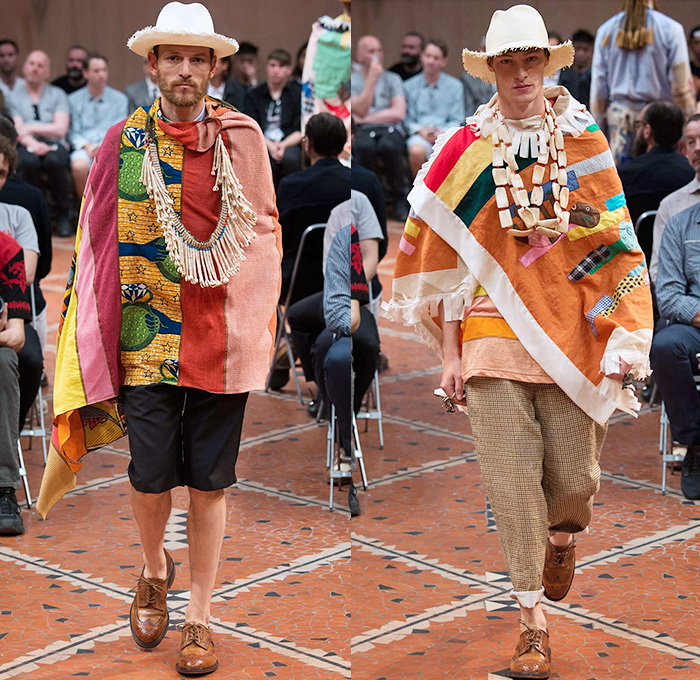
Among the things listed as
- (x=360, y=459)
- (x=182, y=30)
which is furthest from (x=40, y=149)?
(x=182, y=30)

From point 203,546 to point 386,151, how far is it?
623 cm

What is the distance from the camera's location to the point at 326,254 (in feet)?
15.6

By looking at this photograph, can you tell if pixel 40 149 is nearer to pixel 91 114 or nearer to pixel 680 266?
pixel 91 114

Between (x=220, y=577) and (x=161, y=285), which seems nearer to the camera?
(x=161, y=285)

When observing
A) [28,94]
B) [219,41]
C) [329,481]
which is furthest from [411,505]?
[28,94]

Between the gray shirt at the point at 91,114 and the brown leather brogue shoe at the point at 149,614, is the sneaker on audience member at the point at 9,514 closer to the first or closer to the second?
the brown leather brogue shoe at the point at 149,614

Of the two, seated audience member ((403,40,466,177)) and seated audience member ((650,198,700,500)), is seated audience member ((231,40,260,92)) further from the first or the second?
seated audience member ((650,198,700,500))

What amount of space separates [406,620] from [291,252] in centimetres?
205

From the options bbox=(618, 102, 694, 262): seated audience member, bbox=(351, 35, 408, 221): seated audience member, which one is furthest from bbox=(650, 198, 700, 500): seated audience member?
bbox=(351, 35, 408, 221): seated audience member

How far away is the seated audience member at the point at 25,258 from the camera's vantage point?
469 centimetres

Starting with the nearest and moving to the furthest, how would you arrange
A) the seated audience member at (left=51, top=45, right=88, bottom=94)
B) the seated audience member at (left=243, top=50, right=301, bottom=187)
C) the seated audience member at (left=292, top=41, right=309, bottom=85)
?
the seated audience member at (left=292, top=41, right=309, bottom=85), the seated audience member at (left=243, top=50, right=301, bottom=187), the seated audience member at (left=51, top=45, right=88, bottom=94)

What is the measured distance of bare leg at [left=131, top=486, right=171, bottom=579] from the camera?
3273 mm

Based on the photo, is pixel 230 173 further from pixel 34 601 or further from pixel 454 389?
pixel 34 601

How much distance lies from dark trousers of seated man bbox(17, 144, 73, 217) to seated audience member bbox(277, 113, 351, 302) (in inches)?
228
